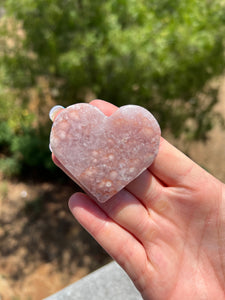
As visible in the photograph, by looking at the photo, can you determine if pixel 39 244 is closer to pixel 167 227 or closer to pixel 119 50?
pixel 167 227

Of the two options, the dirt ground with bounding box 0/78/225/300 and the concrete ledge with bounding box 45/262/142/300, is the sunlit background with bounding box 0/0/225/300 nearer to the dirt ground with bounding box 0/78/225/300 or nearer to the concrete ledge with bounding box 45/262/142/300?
the dirt ground with bounding box 0/78/225/300

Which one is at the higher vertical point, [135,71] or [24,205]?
[135,71]

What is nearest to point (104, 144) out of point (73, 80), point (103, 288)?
point (103, 288)

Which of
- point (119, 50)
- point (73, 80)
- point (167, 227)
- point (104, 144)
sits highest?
point (119, 50)

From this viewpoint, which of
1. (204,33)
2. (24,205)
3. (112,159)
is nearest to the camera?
(112,159)

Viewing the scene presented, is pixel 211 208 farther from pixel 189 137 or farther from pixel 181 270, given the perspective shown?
pixel 189 137

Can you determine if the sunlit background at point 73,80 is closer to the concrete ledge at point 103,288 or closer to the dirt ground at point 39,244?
the dirt ground at point 39,244

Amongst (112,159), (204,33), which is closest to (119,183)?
(112,159)
